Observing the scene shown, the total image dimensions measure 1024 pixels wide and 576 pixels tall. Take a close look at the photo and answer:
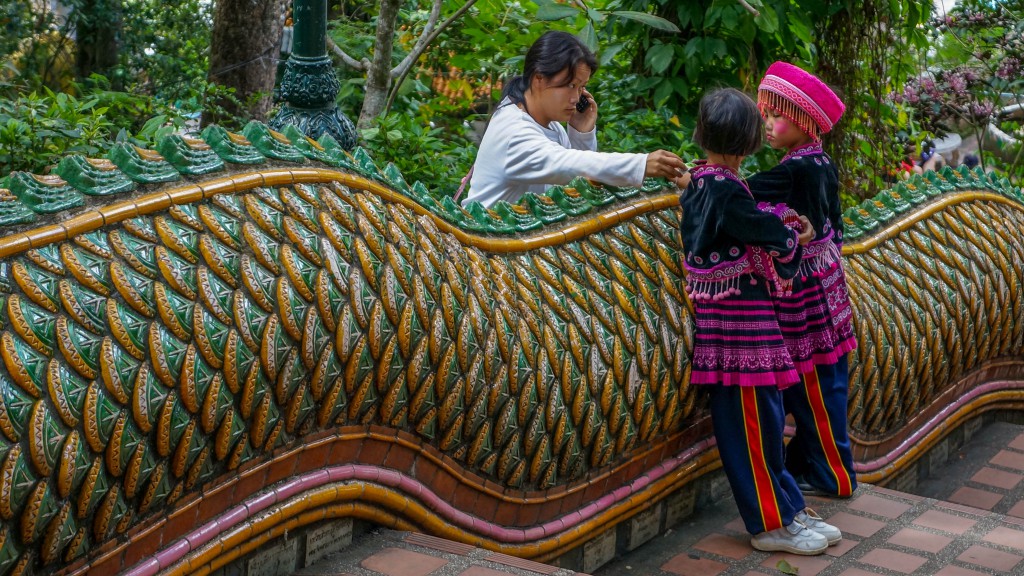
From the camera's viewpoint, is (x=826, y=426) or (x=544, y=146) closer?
(x=544, y=146)

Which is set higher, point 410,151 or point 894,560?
point 410,151

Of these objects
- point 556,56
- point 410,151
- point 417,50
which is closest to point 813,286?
point 556,56

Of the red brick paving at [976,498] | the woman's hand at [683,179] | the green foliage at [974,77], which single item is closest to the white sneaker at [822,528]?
the woman's hand at [683,179]

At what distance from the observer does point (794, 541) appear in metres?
3.02

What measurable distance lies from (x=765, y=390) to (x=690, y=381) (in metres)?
0.22

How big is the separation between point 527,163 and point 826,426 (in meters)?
1.14

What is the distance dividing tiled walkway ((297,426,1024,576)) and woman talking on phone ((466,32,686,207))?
996 millimetres

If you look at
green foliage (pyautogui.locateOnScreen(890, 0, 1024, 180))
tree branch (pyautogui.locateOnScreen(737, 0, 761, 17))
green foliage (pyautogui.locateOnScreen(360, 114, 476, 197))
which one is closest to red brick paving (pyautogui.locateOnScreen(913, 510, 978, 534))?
tree branch (pyautogui.locateOnScreen(737, 0, 761, 17))

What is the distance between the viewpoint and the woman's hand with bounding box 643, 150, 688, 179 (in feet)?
10.1

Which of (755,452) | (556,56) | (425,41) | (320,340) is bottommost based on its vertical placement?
(755,452)

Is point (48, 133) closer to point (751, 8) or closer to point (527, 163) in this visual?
point (527, 163)

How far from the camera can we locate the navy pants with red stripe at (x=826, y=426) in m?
3.34

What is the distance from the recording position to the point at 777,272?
3.04m

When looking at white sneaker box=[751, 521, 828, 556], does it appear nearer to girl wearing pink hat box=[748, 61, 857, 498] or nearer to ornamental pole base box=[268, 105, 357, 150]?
girl wearing pink hat box=[748, 61, 857, 498]
